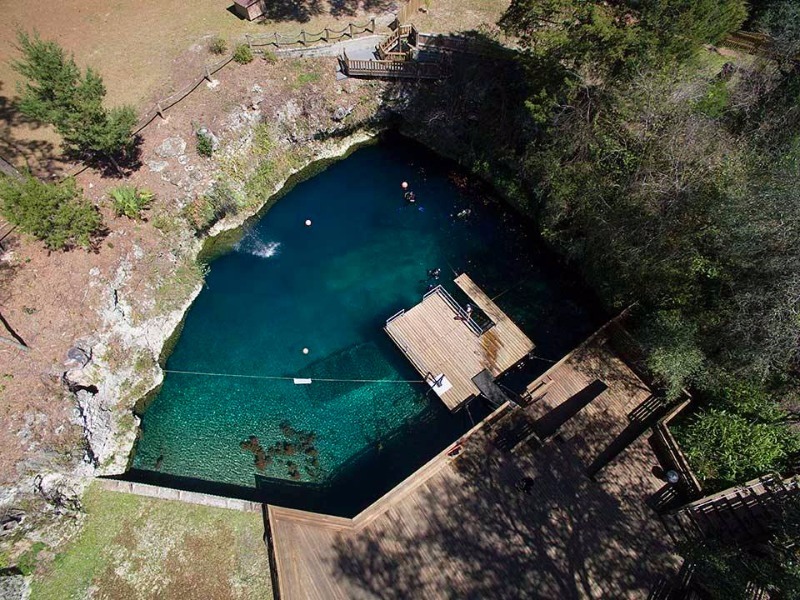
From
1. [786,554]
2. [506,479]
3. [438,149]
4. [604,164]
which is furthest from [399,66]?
[786,554]

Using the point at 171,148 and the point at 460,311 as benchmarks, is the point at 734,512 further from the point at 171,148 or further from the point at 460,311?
the point at 171,148

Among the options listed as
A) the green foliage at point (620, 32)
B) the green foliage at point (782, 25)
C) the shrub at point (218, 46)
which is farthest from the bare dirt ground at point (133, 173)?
the green foliage at point (782, 25)

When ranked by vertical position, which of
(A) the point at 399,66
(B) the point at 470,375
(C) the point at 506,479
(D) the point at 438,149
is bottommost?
(C) the point at 506,479

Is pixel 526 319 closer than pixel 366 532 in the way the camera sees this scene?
No

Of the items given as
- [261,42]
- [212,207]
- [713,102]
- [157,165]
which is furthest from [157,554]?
[713,102]

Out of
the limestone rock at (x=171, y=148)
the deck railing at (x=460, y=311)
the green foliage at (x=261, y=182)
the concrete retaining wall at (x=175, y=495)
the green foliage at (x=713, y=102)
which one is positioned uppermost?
the green foliage at (x=713, y=102)

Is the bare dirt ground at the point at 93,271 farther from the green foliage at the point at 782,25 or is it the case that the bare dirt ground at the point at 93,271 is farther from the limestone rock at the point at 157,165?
the green foliage at the point at 782,25

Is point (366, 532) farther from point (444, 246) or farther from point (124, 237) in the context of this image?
point (124, 237)
